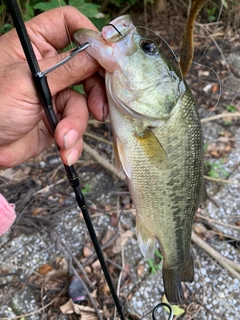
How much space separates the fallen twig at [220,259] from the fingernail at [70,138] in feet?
4.56

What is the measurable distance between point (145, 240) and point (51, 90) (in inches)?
29.8

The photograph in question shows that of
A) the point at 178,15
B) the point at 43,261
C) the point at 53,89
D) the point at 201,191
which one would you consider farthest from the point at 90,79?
the point at 178,15

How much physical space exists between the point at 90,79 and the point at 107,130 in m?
1.63

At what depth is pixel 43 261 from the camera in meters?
2.39

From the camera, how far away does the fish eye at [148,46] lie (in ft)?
4.43

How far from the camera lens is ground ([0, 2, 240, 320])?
2.23 m

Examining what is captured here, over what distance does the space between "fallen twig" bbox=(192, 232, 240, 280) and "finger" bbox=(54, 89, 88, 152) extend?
130 cm

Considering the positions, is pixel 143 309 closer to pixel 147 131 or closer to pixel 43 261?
pixel 43 261

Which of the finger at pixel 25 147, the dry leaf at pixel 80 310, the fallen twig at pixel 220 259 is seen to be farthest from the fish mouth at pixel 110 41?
the fallen twig at pixel 220 259

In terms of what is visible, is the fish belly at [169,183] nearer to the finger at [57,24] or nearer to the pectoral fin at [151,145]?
the pectoral fin at [151,145]

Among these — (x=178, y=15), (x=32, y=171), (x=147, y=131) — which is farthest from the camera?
(x=178, y=15)

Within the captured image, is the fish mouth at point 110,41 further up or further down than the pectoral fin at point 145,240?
further up

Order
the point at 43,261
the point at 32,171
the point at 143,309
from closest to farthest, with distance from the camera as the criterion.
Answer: the point at 143,309
the point at 43,261
the point at 32,171

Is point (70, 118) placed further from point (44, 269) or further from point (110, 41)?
point (44, 269)
